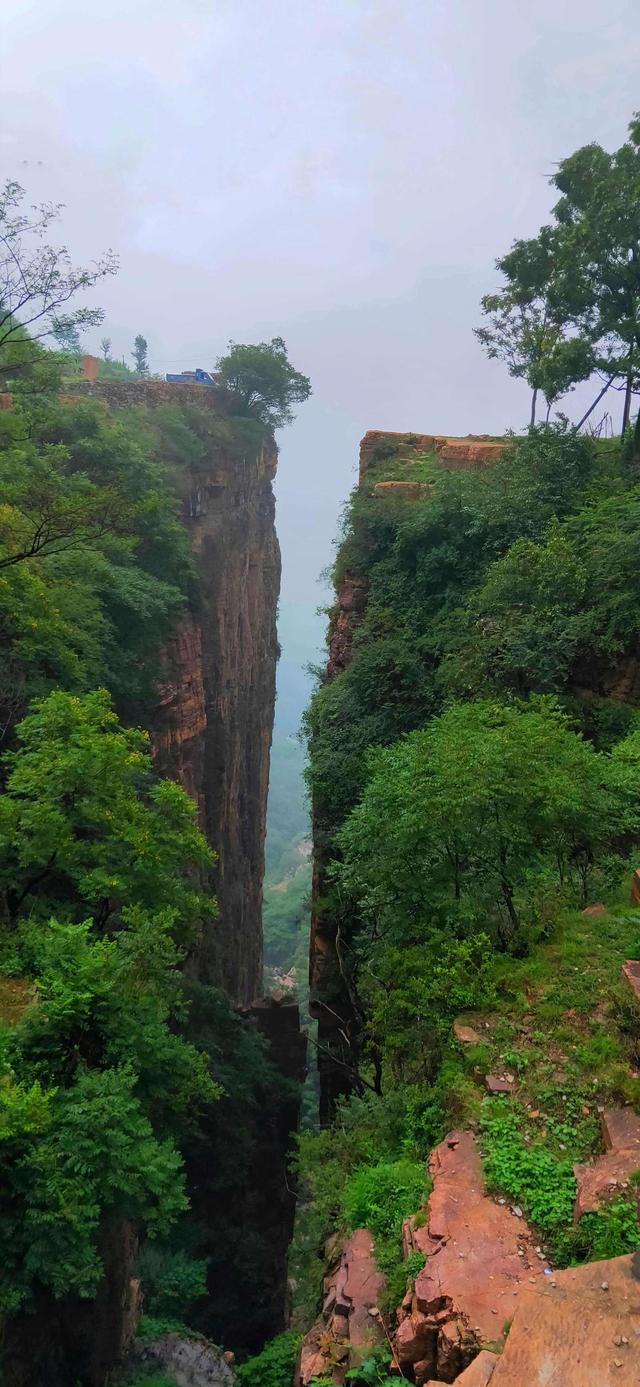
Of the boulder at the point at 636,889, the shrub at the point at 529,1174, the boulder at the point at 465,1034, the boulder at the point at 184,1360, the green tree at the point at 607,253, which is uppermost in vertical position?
the green tree at the point at 607,253

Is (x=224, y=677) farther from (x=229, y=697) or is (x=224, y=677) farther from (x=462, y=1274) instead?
(x=462, y=1274)

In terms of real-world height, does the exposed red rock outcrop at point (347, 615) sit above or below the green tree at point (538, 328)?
below

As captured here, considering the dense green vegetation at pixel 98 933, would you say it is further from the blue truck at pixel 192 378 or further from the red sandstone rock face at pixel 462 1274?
the blue truck at pixel 192 378

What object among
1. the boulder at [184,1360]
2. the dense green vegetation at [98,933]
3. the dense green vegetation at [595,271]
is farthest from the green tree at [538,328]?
the boulder at [184,1360]

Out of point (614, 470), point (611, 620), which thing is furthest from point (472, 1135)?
point (614, 470)

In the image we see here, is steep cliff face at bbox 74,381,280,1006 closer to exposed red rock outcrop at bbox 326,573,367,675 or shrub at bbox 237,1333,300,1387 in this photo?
exposed red rock outcrop at bbox 326,573,367,675

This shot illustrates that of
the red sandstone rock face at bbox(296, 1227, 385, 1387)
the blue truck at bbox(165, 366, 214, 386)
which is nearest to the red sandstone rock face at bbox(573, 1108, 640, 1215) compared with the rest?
the red sandstone rock face at bbox(296, 1227, 385, 1387)

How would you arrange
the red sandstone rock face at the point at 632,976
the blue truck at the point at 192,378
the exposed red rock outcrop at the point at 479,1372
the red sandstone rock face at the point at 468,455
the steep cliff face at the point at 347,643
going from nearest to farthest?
the exposed red rock outcrop at the point at 479,1372 → the red sandstone rock face at the point at 632,976 → the steep cliff face at the point at 347,643 → the red sandstone rock face at the point at 468,455 → the blue truck at the point at 192,378
